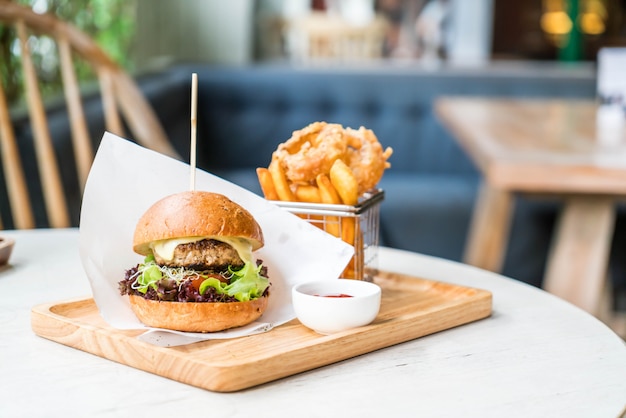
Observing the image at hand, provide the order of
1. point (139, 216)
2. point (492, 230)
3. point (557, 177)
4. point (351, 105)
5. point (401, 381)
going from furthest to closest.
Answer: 1. point (351, 105)
2. point (492, 230)
3. point (557, 177)
4. point (139, 216)
5. point (401, 381)

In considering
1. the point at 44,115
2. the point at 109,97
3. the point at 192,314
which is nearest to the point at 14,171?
the point at 44,115

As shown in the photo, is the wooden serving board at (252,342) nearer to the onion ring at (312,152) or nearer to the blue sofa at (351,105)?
the onion ring at (312,152)

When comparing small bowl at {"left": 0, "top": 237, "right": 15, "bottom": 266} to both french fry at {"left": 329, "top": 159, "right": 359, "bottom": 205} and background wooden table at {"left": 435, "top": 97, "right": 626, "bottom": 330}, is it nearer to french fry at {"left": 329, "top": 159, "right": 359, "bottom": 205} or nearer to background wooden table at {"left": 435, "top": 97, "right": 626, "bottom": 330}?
french fry at {"left": 329, "top": 159, "right": 359, "bottom": 205}

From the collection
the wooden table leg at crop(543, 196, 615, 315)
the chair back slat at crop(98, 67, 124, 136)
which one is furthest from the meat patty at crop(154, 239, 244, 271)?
the wooden table leg at crop(543, 196, 615, 315)

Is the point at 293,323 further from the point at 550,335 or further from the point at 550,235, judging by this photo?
the point at 550,235

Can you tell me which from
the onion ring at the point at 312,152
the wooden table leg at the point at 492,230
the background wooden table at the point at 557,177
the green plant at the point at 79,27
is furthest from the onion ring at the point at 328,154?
the wooden table leg at the point at 492,230

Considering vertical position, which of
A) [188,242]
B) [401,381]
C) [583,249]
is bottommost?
[583,249]

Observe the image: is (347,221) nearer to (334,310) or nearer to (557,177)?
(334,310)
